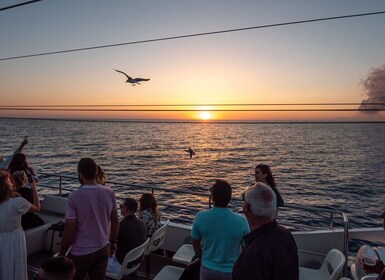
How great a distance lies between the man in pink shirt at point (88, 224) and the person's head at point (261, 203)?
1631mm

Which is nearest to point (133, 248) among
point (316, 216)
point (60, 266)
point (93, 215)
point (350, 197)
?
point (93, 215)

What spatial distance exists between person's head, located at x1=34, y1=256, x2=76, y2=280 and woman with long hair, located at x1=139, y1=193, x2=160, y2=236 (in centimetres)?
224

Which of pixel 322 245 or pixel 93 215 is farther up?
pixel 93 215

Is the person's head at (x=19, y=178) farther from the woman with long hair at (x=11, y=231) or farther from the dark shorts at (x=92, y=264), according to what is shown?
the dark shorts at (x=92, y=264)

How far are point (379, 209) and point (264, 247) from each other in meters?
20.4

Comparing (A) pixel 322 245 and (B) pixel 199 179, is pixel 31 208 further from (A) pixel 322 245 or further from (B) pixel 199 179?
(B) pixel 199 179

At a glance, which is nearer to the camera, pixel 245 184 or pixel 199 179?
pixel 245 184

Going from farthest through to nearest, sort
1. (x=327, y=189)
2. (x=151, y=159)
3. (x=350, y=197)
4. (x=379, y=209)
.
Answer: (x=151, y=159), (x=327, y=189), (x=350, y=197), (x=379, y=209)

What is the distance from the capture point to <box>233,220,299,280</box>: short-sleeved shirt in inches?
74.1

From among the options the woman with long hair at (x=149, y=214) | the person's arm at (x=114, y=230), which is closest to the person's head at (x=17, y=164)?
the woman with long hair at (x=149, y=214)

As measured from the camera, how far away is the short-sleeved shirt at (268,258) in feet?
6.17

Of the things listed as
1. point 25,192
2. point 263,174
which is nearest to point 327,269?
point 263,174

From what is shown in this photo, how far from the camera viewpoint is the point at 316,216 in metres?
15.5

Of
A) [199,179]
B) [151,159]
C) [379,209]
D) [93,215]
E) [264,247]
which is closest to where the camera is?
[264,247]
